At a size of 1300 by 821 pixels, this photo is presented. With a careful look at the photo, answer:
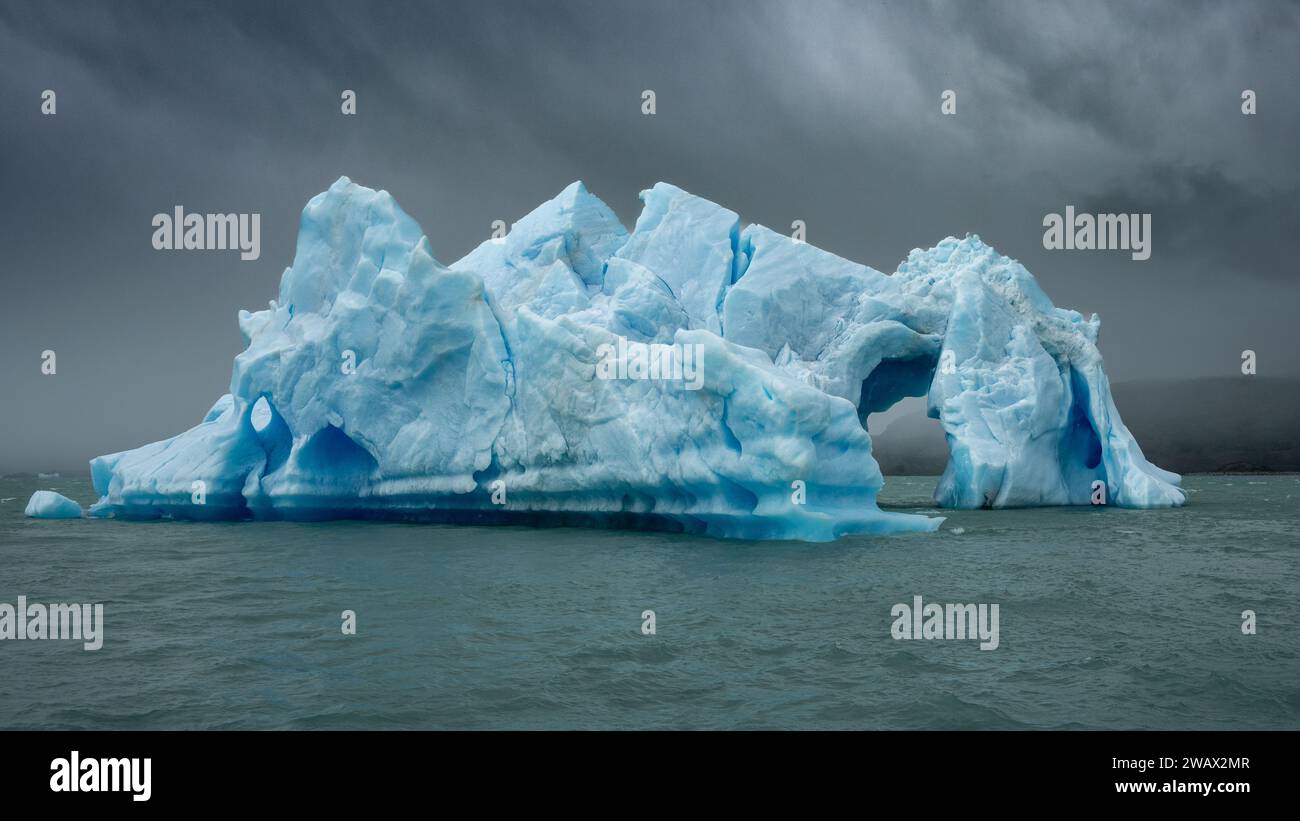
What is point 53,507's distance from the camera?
21.0m

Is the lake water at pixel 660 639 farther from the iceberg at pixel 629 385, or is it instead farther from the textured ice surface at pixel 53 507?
the textured ice surface at pixel 53 507

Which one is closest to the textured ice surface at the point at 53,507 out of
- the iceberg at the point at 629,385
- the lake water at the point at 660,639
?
the iceberg at the point at 629,385

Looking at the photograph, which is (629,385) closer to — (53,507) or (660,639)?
(660,639)

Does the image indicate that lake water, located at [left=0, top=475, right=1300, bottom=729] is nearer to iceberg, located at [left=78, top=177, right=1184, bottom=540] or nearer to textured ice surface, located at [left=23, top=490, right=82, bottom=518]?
iceberg, located at [left=78, top=177, right=1184, bottom=540]

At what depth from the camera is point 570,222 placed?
19.3 m

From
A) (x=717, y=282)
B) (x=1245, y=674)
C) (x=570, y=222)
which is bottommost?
(x=1245, y=674)

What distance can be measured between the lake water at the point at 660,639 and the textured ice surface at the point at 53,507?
8909 mm

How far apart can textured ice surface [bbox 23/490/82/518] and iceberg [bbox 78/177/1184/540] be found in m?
1.93

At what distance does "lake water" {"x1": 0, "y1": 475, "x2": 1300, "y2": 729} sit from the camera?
5250 mm

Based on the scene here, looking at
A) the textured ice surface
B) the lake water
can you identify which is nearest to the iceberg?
the lake water

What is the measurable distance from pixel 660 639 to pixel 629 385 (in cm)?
741

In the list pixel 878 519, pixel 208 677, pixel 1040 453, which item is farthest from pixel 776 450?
pixel 1040 453
